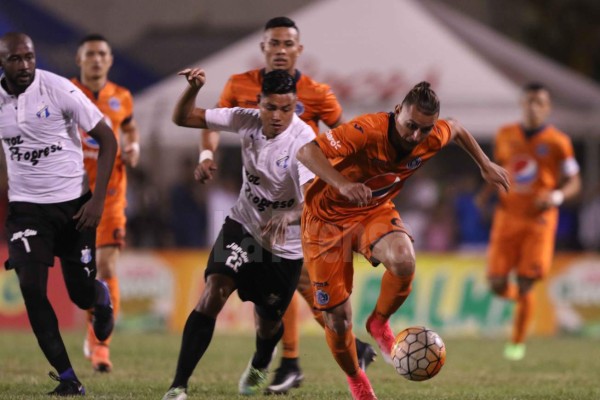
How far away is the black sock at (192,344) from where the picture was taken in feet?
24.5

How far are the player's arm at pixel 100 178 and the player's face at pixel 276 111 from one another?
117 cm

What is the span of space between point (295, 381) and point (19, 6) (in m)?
12.7

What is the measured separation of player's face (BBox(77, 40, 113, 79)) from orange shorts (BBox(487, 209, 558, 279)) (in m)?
5.15

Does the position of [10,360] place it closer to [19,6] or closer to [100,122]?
[100,122]

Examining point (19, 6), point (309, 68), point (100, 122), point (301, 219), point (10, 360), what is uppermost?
point (19, 6)

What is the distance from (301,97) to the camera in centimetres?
937

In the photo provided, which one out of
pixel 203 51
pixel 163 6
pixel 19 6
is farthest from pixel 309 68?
pixel 163 6

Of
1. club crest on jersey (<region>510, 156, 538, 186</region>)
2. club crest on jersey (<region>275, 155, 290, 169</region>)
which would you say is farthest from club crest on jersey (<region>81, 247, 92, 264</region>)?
club crest on jersey (<region>510, 156, 538, 186</region>)

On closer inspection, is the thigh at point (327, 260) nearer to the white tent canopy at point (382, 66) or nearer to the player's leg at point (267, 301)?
the player's leg at point (267, 301)

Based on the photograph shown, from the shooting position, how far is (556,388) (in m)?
9.09

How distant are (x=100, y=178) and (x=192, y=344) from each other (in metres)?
1.47

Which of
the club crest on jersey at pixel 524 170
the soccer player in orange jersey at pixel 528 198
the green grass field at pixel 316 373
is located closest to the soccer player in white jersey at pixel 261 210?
the green grass field at pixel 316 373

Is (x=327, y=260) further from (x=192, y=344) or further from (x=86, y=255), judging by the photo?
(x=86, y=255)

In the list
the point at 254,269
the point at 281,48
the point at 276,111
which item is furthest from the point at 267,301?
the point at 281,48
